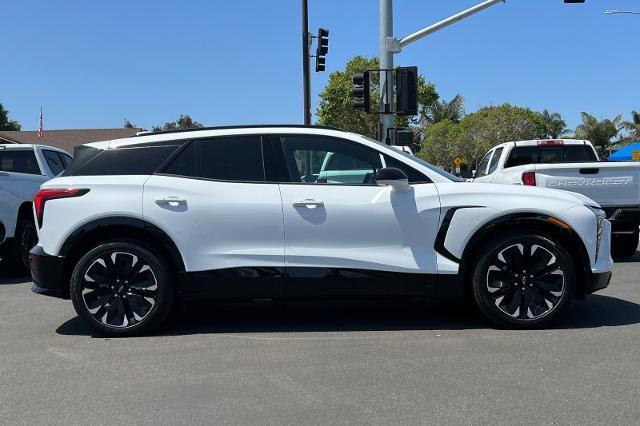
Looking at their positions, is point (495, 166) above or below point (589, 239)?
above

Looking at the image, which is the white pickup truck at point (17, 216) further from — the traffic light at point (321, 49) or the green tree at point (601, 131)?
the green tree at point (601, 131)

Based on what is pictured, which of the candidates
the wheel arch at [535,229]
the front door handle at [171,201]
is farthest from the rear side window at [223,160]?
the wheel arch at [535,229]

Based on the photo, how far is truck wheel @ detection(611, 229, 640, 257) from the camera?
9328 millimetres

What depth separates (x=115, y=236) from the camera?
17.1ft

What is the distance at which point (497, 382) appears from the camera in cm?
398

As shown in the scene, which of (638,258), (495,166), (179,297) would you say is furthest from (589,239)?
(495,166)

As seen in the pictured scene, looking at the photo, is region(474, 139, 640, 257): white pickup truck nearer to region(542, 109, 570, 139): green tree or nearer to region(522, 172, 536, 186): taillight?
region(522, 172, 536, 186): taillight

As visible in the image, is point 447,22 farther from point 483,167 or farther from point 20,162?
point 20,162

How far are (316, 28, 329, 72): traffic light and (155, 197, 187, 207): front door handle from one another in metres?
16.7

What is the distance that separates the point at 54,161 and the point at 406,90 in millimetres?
6866

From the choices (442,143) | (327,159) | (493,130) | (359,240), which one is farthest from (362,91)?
(442,143)

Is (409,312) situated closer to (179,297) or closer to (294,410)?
(179,297)

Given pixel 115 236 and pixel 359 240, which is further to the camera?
pixel 115 236

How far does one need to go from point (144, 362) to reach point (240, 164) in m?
1.83
